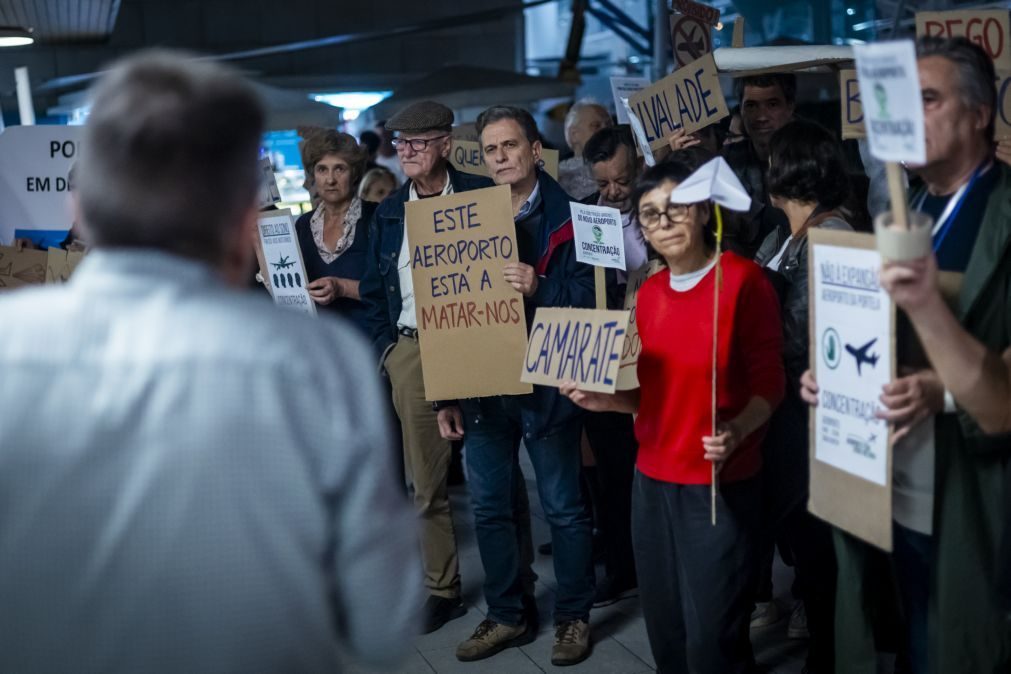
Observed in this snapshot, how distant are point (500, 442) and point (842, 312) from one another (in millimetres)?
2007

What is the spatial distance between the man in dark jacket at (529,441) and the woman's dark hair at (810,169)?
77cm

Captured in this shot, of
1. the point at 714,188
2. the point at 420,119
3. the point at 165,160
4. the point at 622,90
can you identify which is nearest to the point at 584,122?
the point at 622,90

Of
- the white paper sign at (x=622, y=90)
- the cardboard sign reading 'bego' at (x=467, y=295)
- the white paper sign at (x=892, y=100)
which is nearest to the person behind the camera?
the white paper sign at (x=892, y=100)

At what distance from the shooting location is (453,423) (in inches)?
173

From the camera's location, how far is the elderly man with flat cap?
4359 mm

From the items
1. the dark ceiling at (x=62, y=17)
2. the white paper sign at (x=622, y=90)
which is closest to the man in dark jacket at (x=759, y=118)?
the white paper sign at (x=622, y=90)

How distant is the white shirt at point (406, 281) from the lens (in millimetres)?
4406

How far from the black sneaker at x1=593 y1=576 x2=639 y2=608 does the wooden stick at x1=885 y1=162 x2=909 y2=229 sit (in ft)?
9.63

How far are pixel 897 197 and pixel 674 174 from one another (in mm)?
1125

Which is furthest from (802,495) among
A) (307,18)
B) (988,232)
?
(307,18)

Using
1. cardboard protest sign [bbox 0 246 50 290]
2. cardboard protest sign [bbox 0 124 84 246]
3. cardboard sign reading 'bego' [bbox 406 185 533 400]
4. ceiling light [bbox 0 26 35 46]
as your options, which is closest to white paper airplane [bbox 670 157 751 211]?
cardboard sign reading 'bego' [bbox 406 185 533 400]

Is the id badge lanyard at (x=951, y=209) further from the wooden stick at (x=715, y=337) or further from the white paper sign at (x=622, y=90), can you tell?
the white paper sign at (x=622, y=90)

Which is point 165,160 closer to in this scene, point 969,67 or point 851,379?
point 851,379

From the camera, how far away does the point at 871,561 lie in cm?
276
